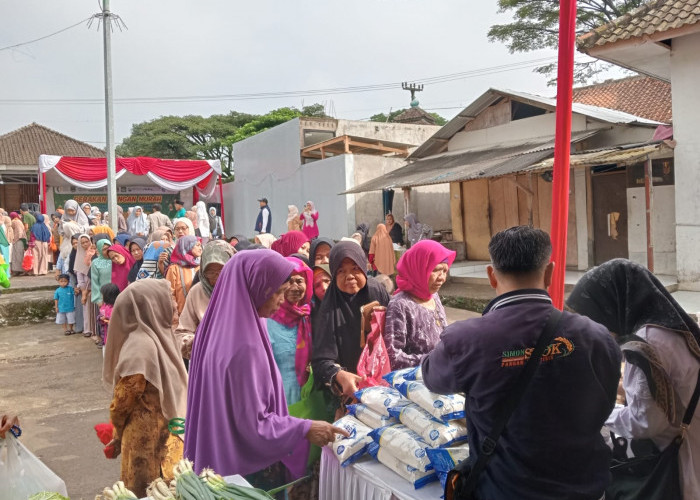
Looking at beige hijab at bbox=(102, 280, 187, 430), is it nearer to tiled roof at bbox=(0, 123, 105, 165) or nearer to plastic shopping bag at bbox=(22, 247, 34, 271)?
plastic shopping bag at bbox=(22, 247, 34, 271)

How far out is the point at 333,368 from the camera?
2.99 metres

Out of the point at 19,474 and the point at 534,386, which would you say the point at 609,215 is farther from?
the point at 19,474

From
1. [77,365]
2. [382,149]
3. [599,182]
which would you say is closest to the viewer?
[77,365]

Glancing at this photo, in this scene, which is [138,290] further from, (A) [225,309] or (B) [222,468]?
(B) [222,468]

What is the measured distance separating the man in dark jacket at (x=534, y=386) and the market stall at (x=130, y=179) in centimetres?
1693

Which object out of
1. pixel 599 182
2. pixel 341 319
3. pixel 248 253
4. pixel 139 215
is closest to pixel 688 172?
pixel 599 182

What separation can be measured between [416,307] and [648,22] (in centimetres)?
704

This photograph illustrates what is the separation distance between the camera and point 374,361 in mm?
2875

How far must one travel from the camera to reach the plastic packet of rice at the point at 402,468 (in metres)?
2.09

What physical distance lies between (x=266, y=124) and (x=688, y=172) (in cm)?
2596

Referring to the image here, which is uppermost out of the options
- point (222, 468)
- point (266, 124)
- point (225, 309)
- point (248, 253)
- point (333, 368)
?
point (266, 124)

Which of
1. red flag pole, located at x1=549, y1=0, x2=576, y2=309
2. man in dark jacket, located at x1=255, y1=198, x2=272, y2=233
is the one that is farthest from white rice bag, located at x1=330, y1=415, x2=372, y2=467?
man in dark jacket, located at x1=255, y1=198, x2=272, y2=233

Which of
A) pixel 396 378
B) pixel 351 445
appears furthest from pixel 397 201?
pixel 351 445

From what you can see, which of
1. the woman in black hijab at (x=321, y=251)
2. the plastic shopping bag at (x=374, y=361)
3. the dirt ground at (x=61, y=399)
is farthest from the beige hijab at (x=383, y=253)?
the plastic shopping bag at (x=374, y=361)
